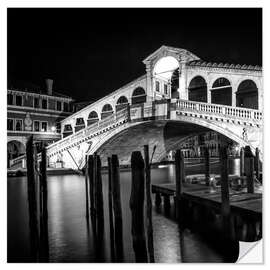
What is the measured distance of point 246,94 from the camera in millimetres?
5352

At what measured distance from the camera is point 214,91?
623 centimetres

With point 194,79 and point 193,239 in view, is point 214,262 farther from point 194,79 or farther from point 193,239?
point 194,79

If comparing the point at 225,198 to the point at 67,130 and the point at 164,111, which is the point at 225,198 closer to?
the point at 164,111

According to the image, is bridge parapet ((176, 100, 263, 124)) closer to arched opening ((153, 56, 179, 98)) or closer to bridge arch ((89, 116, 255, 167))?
bridge arch ((89, 116, 255, 167))

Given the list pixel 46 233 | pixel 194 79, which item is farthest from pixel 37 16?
pixel 194 79

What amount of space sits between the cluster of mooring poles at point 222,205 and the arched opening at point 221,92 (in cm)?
246

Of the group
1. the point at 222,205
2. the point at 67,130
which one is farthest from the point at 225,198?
the point at 67,130

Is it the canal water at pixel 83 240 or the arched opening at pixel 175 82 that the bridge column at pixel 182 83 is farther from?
the canal water at pixel 83 240

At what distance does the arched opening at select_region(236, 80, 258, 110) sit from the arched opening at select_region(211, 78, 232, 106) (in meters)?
0.32

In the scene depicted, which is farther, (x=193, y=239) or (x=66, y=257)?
(x=193, y=239)

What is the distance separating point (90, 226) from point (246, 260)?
1.56m

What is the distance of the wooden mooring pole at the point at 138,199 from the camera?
2234 millimetres

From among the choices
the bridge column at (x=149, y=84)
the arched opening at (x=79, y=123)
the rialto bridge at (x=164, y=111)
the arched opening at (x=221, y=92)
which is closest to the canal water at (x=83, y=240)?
the rialto bridge at (x=164, y=111)

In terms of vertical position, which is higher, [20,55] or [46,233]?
[20,55]
